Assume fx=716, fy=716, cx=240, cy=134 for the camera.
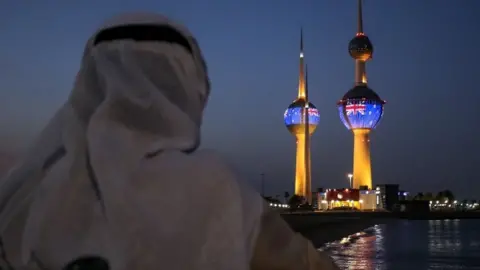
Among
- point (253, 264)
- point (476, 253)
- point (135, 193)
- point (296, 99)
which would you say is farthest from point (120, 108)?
point (296, 99)

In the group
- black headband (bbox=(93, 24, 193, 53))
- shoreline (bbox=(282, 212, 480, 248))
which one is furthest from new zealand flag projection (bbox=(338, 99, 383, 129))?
black headband (bbox=(93, 24, 193, 53))

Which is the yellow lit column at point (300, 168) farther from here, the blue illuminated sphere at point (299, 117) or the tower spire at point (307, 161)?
the tower spire at point (307, 161)

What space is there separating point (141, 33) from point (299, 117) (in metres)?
113

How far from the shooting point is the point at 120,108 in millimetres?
1663

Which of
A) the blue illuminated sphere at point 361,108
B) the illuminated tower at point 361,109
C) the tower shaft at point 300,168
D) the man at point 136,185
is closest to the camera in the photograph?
the man at point 136,185

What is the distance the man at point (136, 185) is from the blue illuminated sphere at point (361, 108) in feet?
329

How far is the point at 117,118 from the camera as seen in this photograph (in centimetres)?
165

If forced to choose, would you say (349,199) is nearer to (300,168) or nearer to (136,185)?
(300,168)

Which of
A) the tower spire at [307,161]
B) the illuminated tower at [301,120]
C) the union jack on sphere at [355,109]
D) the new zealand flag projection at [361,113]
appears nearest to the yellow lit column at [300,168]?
the illuminated tower at [301,120]

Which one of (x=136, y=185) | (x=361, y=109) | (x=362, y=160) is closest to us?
(x=136, y=185)

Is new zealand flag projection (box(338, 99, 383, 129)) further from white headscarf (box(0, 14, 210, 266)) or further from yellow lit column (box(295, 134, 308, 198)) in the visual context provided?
white headscarf (box(0, 14, 210, 266))

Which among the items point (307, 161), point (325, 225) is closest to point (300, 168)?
point (307, 161)

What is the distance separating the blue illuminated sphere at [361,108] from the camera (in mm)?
100938

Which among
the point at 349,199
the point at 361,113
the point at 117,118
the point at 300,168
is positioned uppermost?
the point at 361,113
